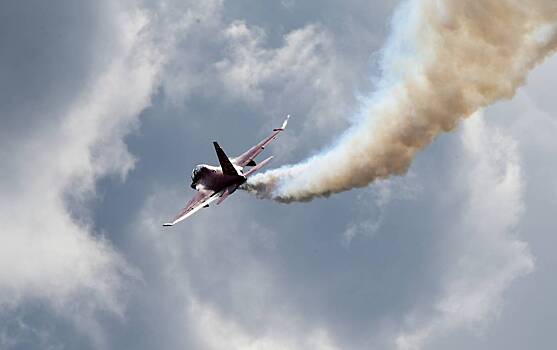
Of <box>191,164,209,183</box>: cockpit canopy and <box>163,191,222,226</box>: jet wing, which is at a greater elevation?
<box>191,164,209,183</box>: cockpit canopy

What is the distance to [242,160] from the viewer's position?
9750cm

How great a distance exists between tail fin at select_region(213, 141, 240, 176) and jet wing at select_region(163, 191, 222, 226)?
11.9 ft

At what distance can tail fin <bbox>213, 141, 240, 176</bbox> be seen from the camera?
87188 mm

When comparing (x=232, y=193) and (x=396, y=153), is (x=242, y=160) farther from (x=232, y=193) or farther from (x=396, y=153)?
(x=396, y=153)

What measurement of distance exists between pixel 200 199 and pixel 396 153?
3386 cm

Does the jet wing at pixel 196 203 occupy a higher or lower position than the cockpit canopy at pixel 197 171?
lower

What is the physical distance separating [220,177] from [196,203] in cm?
491

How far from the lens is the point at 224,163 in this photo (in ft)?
289

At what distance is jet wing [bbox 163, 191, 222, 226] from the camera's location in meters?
88.4

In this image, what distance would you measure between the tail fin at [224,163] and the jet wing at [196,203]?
363 centimetres

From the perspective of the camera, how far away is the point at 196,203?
9319 centimetres

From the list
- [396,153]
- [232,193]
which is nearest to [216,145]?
[232,193]

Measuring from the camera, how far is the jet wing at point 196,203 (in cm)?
8838

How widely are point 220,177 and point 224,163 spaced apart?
547 cm
